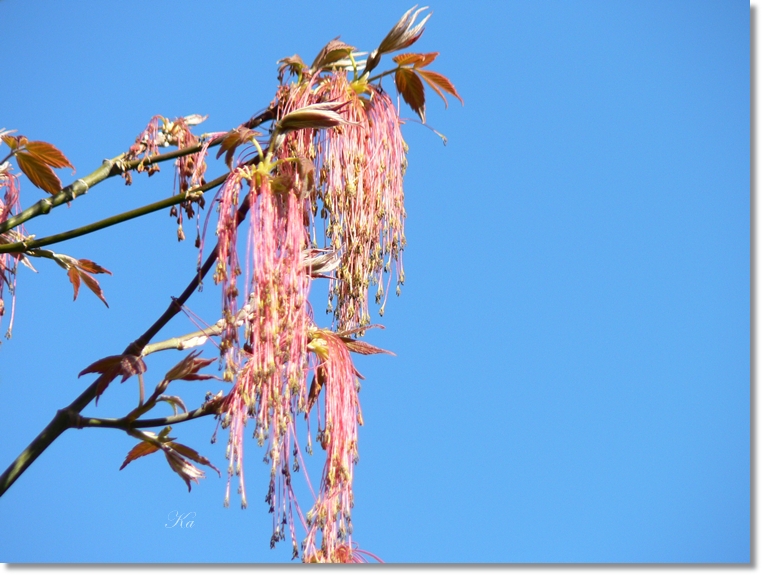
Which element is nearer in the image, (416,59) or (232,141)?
(232,141)

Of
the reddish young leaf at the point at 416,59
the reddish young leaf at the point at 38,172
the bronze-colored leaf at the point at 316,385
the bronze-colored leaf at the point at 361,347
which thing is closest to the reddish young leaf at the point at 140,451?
the bronze-colored leaf at the point at 316,385

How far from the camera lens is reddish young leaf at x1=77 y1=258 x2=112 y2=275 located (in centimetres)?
188

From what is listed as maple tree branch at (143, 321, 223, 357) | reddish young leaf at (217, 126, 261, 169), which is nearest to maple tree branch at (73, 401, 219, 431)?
→ maple tree branch at (143, 321, 223, 357)

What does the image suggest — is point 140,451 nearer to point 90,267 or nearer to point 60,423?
point 60,423

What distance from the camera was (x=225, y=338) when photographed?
1.37m

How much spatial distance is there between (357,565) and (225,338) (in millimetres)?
498

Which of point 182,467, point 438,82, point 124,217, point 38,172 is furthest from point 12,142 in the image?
point 438,82

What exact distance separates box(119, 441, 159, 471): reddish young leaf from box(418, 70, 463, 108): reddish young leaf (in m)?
0.93

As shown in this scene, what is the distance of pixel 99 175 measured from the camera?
167 centimetres

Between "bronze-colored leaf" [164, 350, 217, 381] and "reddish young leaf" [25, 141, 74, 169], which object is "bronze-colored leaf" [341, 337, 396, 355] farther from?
"reddish young leaf" [25, 141, 74, 169]

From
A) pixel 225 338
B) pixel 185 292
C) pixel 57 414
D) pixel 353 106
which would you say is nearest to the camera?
pixel 225 338

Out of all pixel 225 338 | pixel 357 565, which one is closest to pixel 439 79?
pixel 225 338

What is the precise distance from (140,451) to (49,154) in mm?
657

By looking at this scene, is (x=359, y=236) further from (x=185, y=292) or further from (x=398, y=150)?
(x=185, y=292)
